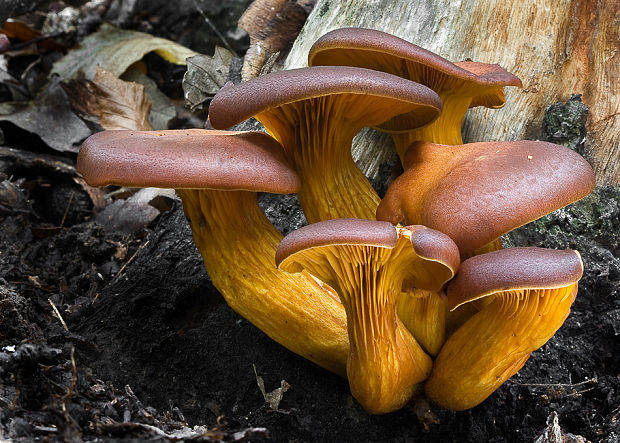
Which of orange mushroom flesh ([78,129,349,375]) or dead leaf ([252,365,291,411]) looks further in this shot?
dead leaf ([252,365,291,411])

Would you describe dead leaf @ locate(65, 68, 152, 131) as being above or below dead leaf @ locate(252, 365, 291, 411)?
above

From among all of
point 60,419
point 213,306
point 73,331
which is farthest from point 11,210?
point 60,419

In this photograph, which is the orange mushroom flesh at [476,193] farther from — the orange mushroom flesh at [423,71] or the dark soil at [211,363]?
the dark soil at [211,363]

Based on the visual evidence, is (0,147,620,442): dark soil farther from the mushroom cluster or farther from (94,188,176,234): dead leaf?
(94,188,176,234): dead leaf

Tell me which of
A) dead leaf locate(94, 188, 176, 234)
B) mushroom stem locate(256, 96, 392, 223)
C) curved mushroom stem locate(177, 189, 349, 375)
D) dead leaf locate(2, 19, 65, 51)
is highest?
mushroom stem locate(256, 96, 392, 223)

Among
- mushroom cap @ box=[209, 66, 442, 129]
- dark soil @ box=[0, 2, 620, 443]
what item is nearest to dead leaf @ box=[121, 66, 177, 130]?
dark soil @ box=[0, 2, 620, 443]

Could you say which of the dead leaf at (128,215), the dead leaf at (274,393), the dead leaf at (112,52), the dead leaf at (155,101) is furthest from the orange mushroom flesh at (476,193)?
the dead leaf at (112,52)
